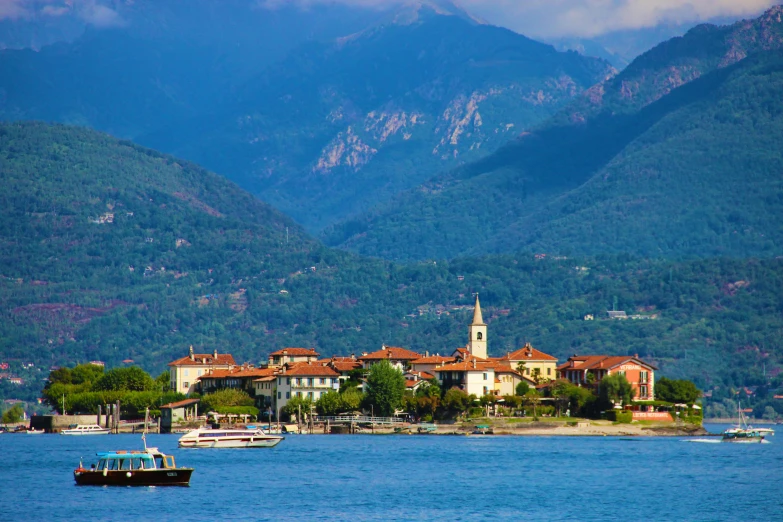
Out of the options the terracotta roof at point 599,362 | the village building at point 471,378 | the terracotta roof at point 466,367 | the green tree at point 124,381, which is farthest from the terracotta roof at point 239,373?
the terracotta roof at point 599,362

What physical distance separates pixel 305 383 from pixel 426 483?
2501 inches

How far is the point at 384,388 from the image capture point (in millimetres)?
157125

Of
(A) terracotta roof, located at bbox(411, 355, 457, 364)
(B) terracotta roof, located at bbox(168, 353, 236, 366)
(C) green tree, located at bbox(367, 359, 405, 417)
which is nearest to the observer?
(C) green tree, located at bbox(367, 359, 405, 417)

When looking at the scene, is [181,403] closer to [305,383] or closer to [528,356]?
[305,383]

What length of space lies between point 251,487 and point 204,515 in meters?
14.4

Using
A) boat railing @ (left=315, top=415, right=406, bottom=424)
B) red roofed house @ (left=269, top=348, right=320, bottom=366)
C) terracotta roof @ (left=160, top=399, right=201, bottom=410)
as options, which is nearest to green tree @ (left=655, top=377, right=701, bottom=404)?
boat railing @ (left=315, top=415, right=406, bottom=424)

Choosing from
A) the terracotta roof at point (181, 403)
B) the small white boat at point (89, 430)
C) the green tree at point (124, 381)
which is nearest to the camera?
the terracotta roof at point (181, 403)

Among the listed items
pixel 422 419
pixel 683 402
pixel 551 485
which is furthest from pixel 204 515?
pixel 683 402

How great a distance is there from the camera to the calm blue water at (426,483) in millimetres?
90125

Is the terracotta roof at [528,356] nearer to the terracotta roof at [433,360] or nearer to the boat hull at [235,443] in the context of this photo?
the terracotta roof at [433,360]

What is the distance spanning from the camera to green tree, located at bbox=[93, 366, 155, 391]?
188 m

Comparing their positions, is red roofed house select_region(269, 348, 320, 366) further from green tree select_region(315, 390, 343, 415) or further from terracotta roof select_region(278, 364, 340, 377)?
green tree select_region(315, 390, 343, 415)

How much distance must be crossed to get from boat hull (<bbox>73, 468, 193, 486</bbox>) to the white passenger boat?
3755 cm

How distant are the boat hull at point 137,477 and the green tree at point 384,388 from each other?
187 feet
